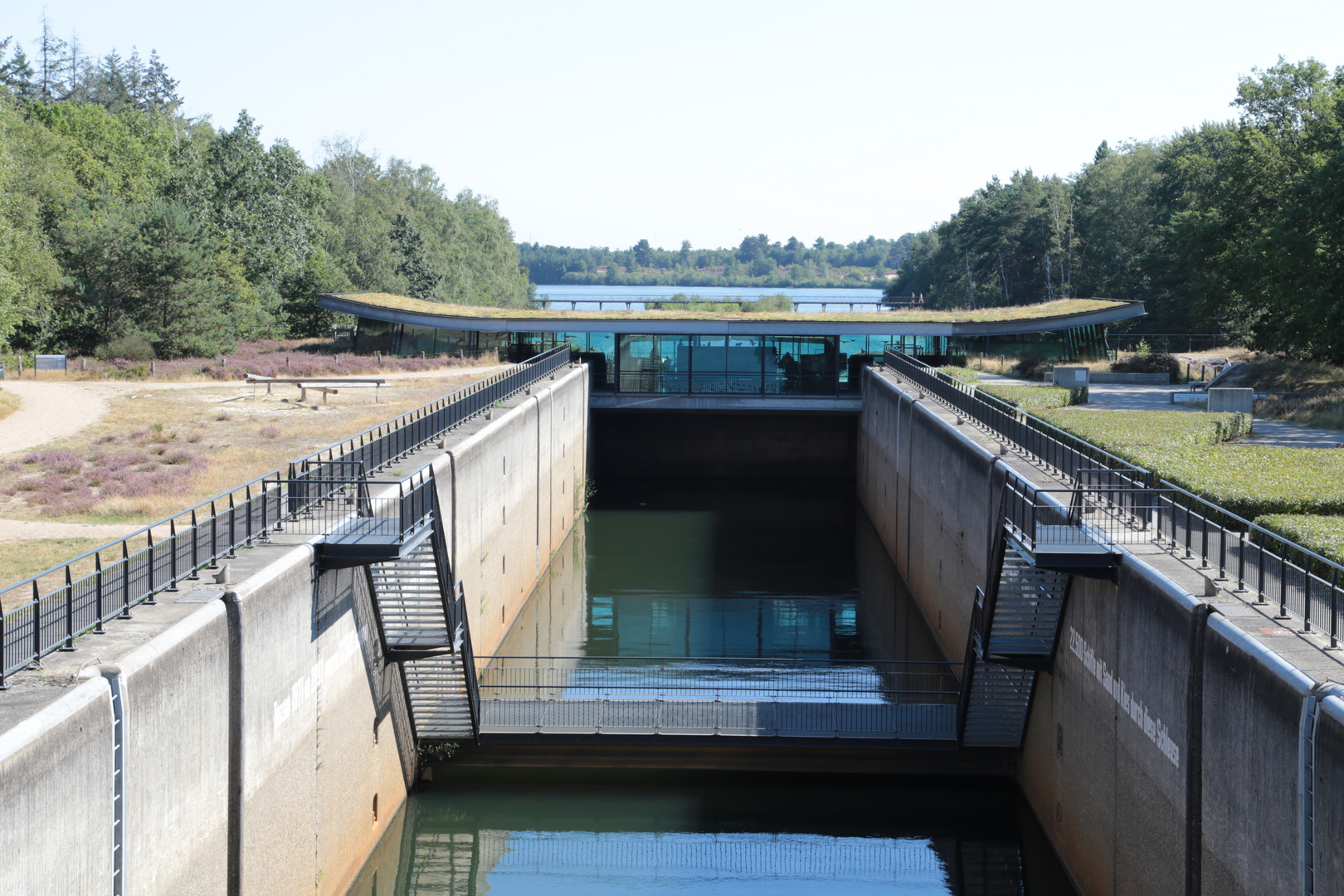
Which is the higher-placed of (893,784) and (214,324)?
(214,324)

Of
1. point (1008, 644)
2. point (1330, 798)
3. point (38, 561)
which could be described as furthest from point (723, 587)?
point (1330, 798)

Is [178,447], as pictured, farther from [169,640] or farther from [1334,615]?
[1334,615]

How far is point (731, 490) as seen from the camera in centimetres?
5162

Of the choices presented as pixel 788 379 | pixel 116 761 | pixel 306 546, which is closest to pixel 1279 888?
pixel 116 761

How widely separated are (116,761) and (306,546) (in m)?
5.14

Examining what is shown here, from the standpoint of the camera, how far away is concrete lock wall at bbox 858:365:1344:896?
10.1 meters

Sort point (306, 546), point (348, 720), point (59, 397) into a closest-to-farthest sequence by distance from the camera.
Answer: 1. point (306, 546)
2. point (348, 720)
3. point (59, 397)

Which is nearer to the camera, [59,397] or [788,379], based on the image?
[59,397]

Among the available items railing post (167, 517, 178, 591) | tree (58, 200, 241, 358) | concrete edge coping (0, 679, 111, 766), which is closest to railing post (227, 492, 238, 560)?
railing post (167, 517, 178, 591)

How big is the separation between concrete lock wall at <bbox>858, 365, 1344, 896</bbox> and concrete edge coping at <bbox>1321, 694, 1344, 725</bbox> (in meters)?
0.01

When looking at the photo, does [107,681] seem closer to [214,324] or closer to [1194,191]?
[214,324]

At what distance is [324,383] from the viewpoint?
1811 inches

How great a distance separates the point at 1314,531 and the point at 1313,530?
84 millimetres

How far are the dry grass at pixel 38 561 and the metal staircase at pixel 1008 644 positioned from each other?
13301 mm
